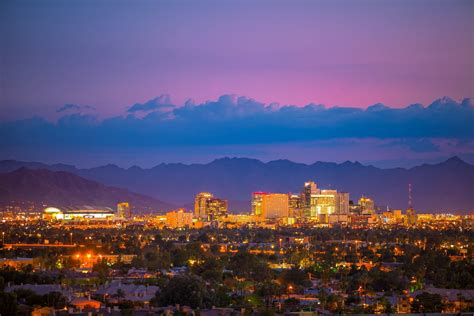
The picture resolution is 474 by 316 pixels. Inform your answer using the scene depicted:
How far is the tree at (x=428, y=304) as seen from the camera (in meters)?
48.3

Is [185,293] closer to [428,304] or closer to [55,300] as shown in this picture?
[55,300]

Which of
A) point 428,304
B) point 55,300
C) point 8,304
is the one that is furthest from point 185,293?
point 428,304

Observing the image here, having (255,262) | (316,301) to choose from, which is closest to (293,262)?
(255,262)

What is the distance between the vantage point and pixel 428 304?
49.2 meters

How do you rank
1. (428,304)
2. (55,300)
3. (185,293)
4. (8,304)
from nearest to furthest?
(8,304), (55,300), (185,293), (428,304)

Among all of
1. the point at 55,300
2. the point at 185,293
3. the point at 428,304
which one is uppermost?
the point at 185,293

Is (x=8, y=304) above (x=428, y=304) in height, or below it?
above

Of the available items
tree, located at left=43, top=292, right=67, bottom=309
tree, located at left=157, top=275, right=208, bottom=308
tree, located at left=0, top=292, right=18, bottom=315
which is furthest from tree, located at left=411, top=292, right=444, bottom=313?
tree, located at left=0, top=292, right=18, bottom=315

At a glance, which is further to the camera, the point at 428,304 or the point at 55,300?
the point at 428,304

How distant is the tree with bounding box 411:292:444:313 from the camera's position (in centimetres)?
4828

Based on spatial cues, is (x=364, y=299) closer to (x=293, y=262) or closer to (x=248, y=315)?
(x=248, y=315)

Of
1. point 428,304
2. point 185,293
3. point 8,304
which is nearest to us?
point 8,304

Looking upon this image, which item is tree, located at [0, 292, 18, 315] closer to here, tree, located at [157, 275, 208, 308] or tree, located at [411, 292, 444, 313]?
tree, located at [157, 275, 208, 308]

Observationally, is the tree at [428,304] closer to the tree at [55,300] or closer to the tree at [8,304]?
the tree at [55,300]
